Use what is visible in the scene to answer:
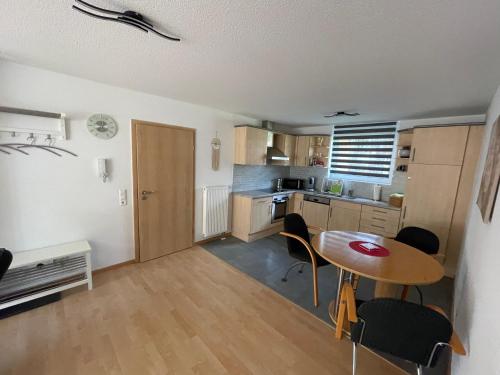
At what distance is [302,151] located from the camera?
4.98m

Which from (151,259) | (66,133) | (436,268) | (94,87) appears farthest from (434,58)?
(151,259)

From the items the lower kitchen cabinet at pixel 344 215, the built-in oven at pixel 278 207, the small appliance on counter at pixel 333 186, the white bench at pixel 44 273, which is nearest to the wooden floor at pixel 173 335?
the white bench at pixel 44 273

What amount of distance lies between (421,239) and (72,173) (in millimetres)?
4119

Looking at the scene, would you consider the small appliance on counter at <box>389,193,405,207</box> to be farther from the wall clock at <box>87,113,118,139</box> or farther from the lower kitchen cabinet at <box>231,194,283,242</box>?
the wall clock at <box>87,113,118,139</box>

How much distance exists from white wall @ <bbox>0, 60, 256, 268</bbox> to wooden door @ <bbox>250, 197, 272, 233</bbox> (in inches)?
76.3

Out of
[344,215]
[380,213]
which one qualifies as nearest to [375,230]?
[380,213]

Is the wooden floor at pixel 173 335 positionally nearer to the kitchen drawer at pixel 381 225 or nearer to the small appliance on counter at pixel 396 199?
the kitchen drawer at pixel 381 225

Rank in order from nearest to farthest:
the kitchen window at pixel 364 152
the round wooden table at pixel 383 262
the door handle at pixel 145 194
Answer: the round wooden table at pixel 383 262 < the door handle at pixel 145 194 < the kitchen window at pixel 364 152

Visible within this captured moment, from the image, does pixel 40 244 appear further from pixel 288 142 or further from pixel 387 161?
pixel 387 161

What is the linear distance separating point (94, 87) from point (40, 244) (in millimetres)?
1885

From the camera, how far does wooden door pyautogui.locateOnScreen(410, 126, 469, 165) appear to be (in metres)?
2.86

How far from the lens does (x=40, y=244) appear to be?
7.73 feet

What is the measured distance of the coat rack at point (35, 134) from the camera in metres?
2.06

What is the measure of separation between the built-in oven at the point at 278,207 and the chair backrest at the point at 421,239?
223 centimetres
